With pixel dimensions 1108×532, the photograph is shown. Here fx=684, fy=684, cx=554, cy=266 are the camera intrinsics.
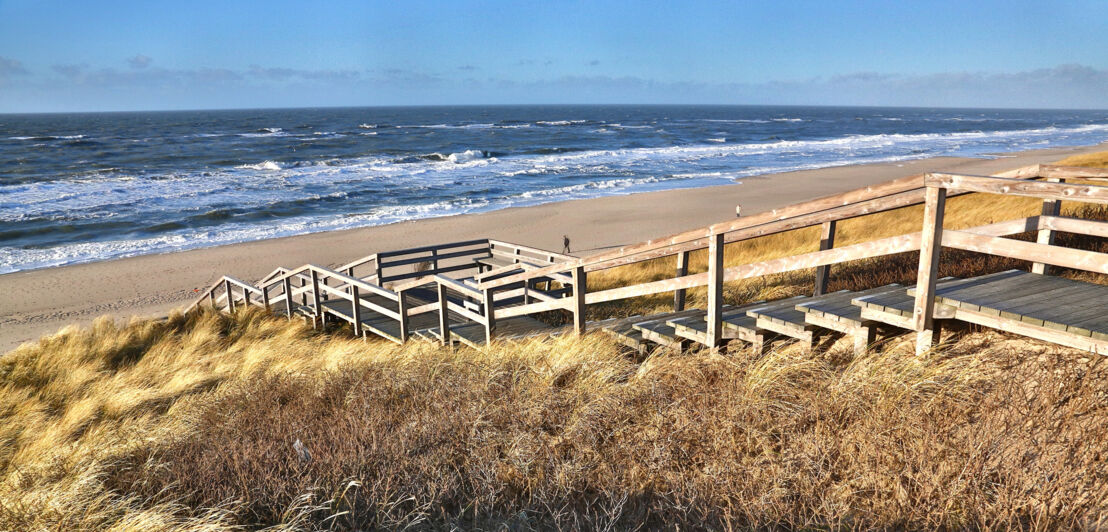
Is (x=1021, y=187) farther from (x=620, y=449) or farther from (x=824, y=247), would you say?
(x=824, y=247)

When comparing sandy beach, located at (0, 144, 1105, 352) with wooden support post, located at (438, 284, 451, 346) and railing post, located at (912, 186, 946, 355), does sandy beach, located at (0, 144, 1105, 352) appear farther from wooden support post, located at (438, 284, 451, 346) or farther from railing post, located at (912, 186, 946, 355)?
railing post, located at (912, 186, 946, 355)

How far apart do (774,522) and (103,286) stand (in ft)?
60.6

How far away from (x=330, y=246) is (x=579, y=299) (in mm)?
16588

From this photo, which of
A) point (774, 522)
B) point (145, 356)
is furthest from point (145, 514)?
point (145, 356)

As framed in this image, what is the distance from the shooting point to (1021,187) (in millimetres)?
3471

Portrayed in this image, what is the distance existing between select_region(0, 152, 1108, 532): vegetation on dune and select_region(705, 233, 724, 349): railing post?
0.18 meters

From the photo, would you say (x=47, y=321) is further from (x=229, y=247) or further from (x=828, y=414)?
(x=828, y=414)

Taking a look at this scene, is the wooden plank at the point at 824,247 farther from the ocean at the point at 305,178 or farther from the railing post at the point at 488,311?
the ocean at the point at 305,178

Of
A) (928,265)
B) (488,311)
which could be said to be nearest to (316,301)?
(488,311)

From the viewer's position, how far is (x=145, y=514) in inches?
130

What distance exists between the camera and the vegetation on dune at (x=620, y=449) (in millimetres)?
3076

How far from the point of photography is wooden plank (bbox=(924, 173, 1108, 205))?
3242 mm

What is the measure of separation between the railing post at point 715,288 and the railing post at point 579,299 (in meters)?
1.37

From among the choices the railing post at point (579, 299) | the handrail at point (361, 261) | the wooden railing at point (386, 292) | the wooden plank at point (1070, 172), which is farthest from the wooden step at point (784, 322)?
the handrail at point (361, 261)
